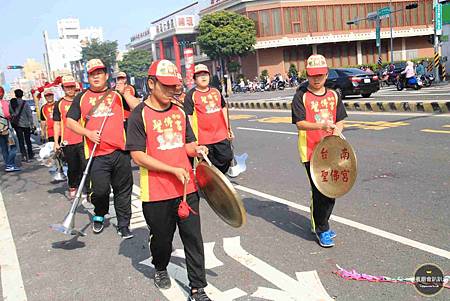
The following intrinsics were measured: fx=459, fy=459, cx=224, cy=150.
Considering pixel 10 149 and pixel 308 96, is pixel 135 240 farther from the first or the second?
pixel 10 149

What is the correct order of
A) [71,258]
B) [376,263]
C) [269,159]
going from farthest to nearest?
[269,159]
[71,258]
[376,263]

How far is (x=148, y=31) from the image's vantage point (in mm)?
79125

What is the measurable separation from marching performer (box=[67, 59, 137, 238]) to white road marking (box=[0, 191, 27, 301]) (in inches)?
40.4

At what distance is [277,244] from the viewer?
4.50 m

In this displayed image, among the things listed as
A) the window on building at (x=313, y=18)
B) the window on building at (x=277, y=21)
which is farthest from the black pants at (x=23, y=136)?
the window on building at (x=313, y=18)

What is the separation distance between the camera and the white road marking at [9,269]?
3.92 m

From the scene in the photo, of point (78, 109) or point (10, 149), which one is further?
point (10, 149)

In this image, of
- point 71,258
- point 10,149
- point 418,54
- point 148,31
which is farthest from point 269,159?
point 148,31

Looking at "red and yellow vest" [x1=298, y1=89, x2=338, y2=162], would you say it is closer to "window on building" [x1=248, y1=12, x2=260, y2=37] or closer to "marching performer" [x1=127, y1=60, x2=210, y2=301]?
"marching performer" [x1=127, y1=60, x2=210, y2=301]

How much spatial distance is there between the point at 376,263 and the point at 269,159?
17.3ft

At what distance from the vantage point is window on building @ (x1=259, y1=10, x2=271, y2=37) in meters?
51.2

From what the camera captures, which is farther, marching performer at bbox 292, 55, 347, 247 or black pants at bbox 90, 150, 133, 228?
black pants at bbox 90, 150, 133, 228

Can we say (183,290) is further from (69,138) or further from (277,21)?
(277,21)

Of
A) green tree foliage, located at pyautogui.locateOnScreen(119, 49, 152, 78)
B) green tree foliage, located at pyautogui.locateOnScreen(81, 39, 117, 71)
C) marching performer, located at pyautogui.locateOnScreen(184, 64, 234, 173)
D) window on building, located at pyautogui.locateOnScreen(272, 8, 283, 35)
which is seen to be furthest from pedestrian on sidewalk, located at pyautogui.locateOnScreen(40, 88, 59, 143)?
green tree foliage, located at pyautogui.locateOnScreen(81, 39, 117, 71)
